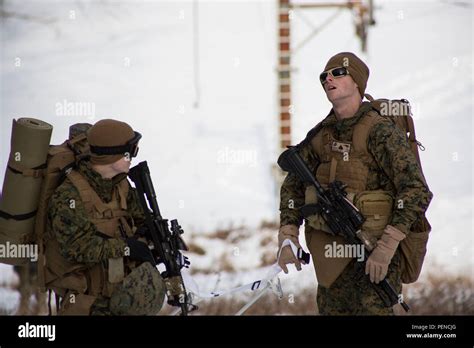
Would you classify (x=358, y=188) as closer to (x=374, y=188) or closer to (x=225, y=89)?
(x=374, y=188)

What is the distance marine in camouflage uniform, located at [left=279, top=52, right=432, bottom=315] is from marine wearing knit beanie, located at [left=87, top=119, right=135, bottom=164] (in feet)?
2.93

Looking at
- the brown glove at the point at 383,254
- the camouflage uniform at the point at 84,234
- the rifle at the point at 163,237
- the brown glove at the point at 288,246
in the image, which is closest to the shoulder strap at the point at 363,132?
the brown glove at the point at 383,254

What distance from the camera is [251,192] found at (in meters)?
6.55

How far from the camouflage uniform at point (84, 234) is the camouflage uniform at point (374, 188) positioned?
0.88 meters

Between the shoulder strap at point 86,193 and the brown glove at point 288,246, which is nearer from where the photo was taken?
the shoulder strap at point 86,193

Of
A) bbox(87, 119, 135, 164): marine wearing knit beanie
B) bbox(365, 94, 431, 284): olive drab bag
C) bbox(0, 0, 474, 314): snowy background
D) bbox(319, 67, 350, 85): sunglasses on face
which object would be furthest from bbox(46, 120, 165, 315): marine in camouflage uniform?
bbox(0, 0, 474, 314): snowy background

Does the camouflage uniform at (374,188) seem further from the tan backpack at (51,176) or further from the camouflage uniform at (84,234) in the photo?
the tan backpack at (51,176)

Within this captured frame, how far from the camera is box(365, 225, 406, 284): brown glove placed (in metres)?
4.05

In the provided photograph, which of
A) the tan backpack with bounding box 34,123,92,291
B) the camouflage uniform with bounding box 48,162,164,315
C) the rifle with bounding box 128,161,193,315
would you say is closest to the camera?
the camouflage uniform with bounding box 48,162,164,315

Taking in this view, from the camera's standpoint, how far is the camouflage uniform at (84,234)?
13.2 feet

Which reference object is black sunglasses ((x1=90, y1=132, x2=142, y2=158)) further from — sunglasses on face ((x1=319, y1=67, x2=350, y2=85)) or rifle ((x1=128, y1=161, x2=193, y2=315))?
sunglasses on face ((x1=319, y1=67, x2=350, y2=85))

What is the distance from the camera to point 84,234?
4043 millimetres

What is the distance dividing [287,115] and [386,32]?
1033 mm
